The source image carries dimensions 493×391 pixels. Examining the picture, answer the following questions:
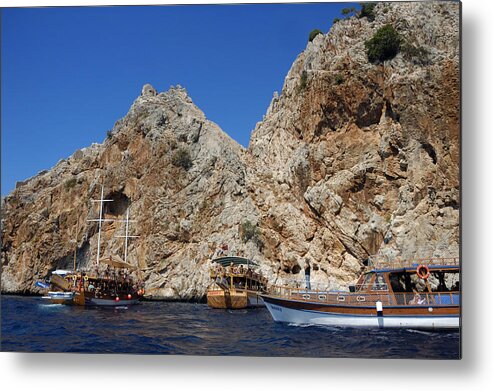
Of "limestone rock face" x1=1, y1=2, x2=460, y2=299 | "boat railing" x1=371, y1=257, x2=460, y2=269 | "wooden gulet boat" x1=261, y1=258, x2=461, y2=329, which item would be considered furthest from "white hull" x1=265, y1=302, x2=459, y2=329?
"limestone rock face" x1=1, y1=2, x2=460, y2=299

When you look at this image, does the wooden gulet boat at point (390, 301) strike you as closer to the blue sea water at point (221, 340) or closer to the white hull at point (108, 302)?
the blue sea water at point (221, 340)

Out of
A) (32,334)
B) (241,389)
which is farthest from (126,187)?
(241,389)

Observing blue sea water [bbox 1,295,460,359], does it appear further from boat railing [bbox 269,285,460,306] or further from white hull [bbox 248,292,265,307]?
white hull [bbox 248,292,265,307]

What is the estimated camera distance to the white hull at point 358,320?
1093cm

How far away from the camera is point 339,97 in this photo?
1956cm

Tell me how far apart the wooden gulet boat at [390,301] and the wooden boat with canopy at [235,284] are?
8901mm

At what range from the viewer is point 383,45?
675 inches

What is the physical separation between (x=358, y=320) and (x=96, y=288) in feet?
48.9

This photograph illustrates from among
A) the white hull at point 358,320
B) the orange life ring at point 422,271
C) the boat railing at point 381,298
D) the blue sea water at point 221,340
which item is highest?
the orange life ring at point 422,271

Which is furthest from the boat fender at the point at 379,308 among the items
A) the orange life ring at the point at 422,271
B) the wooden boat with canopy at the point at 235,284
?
the wooden boat with canopy at the point at 235,284

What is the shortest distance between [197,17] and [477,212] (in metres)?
6.66

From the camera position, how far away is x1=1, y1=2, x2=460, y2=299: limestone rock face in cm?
1348

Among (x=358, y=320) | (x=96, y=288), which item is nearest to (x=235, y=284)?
(x=96, y=288)

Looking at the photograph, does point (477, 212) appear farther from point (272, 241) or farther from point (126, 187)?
point (126, 187)
